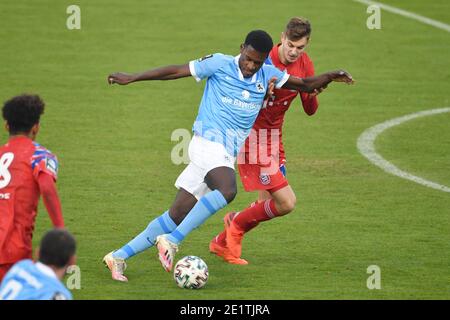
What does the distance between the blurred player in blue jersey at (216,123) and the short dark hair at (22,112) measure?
1.49 m

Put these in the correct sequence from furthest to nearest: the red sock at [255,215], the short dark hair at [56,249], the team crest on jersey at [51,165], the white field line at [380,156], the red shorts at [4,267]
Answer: the white field line at [380,156] → the red sock at [255,215] → the red shorts at [4,267] → the team crest on jersey at [51,165] → the short dark hair at [56,249]

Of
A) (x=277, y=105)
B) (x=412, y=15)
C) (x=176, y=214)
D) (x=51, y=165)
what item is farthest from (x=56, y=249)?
(x=412, y=15)

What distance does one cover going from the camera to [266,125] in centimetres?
1126

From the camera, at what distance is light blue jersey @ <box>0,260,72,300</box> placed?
22.8ft

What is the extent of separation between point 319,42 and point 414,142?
5.64 meters

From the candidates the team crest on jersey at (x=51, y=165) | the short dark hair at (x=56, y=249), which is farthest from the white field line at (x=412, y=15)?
the short dark hair at (x=56, y=249)

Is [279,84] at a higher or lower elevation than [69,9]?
lower

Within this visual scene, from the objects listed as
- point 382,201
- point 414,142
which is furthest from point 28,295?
point 414,142

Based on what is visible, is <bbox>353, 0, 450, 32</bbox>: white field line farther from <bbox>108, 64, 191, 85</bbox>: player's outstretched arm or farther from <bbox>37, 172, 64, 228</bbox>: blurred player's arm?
<bbox>37, 172, 64, 228</bbox>: blurred player's arm

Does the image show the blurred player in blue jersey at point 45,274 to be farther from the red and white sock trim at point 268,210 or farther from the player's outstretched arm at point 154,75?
the red and white sock trim at point 268,210

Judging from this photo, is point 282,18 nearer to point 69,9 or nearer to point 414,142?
point 69,9

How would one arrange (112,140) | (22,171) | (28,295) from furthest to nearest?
(112,140), (22,171), (28,295)

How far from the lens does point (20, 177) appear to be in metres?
8.37

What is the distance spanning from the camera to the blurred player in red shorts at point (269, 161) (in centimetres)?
1093
